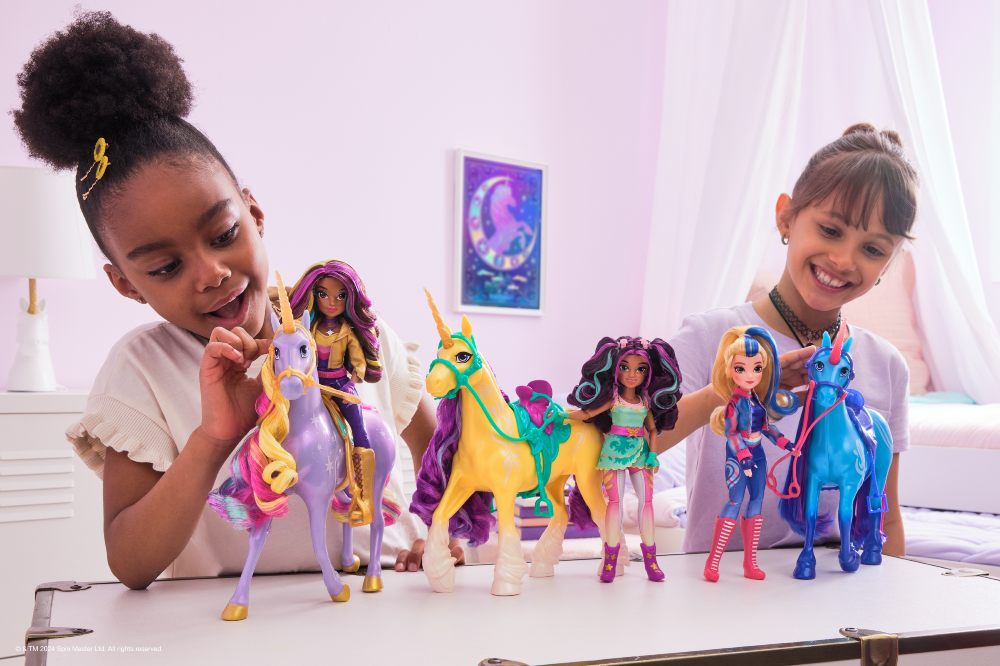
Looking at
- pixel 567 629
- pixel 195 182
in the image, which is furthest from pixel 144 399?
pixel 567 629

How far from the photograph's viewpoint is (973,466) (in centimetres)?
196

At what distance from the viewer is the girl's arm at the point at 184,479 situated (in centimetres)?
71

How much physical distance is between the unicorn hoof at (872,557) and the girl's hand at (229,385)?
66cm

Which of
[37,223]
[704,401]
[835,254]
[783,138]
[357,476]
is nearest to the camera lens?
[357,476]

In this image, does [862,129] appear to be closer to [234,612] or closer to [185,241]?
[185,241]

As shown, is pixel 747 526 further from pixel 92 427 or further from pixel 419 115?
pixel 419 115

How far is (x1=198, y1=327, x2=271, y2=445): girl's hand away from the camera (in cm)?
69

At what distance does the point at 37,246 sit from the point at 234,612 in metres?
1.61

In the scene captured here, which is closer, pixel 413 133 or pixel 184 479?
pixel 184 479

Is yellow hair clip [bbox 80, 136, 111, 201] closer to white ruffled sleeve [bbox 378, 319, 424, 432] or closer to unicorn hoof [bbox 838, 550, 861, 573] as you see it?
white ruffled sleeve [bbox 378, 319, 424, 432]

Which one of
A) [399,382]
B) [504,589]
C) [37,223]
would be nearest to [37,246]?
[37,223]

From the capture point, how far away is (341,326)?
739 millimetres

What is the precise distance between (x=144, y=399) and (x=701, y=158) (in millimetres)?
2152

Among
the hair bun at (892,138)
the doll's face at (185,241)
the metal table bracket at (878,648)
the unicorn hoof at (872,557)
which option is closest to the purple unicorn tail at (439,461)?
the doll's face at (185,241)
